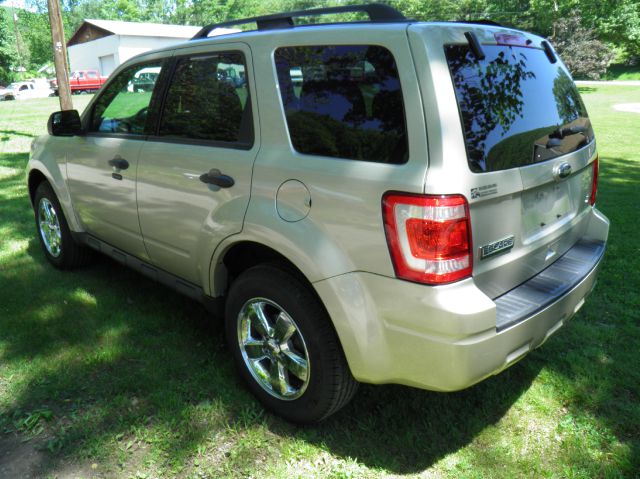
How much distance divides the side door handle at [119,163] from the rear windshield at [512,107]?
2.19 m

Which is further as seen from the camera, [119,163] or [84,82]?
[84,82]

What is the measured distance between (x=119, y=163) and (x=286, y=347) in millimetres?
1728

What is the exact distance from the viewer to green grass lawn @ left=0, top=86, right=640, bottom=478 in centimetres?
249

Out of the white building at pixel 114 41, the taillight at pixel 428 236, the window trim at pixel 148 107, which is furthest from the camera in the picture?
the white building at pixel 114 41

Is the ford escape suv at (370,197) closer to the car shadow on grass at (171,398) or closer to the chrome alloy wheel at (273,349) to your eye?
the chrome alloy wheel at (273,349)

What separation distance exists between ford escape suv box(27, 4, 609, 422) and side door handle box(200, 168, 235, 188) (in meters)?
0.01

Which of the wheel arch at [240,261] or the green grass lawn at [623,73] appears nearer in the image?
the wheel arch at [240,261]

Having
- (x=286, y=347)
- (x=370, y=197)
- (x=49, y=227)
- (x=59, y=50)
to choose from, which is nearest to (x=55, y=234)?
(x=49, y=227)

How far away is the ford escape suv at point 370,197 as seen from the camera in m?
2.06

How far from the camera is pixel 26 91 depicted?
1785 inches

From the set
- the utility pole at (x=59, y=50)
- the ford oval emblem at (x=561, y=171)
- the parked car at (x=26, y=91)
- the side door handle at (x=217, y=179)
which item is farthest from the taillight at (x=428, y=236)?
the parked car at (x=26, y=91)

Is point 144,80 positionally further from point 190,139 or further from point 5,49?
point 5,49

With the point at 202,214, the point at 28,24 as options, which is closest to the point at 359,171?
the point at 202,214

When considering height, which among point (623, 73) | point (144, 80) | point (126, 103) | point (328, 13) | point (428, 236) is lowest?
point (623, 73)
